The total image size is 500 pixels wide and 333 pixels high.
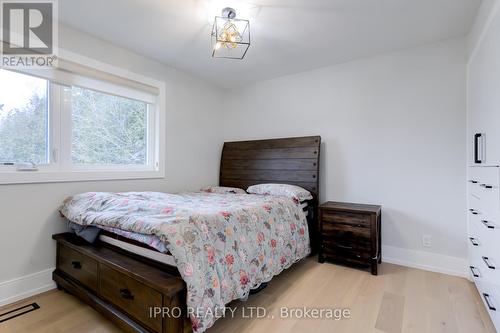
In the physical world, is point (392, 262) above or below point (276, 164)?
below

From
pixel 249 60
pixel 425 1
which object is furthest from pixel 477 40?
pixel 249 60

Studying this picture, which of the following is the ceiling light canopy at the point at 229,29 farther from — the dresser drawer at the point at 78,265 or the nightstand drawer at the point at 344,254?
the nightstand drawer at the point at 344,254

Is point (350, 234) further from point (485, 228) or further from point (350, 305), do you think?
point (485, 228)

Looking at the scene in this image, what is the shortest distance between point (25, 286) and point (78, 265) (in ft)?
1.80

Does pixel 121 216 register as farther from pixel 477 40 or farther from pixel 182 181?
pixel 477 40

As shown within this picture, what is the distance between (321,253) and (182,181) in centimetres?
193

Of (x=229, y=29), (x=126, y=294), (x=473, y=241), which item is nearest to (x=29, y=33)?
(x=229, y=29)

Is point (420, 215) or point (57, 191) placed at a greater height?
point (57, 191)

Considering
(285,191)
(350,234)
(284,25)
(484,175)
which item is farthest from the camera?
(285,191)

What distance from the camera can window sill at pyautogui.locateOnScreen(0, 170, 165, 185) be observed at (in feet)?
6.30

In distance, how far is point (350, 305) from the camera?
185 centimetres

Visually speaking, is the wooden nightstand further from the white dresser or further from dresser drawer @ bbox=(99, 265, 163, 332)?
dresser drawer @ bbox=(99, 265, 163, 332)

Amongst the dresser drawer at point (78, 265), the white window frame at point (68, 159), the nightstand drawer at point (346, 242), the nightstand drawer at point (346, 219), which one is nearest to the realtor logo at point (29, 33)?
the white window frame at point (68, 159)

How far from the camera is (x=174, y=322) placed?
128 centimetres
